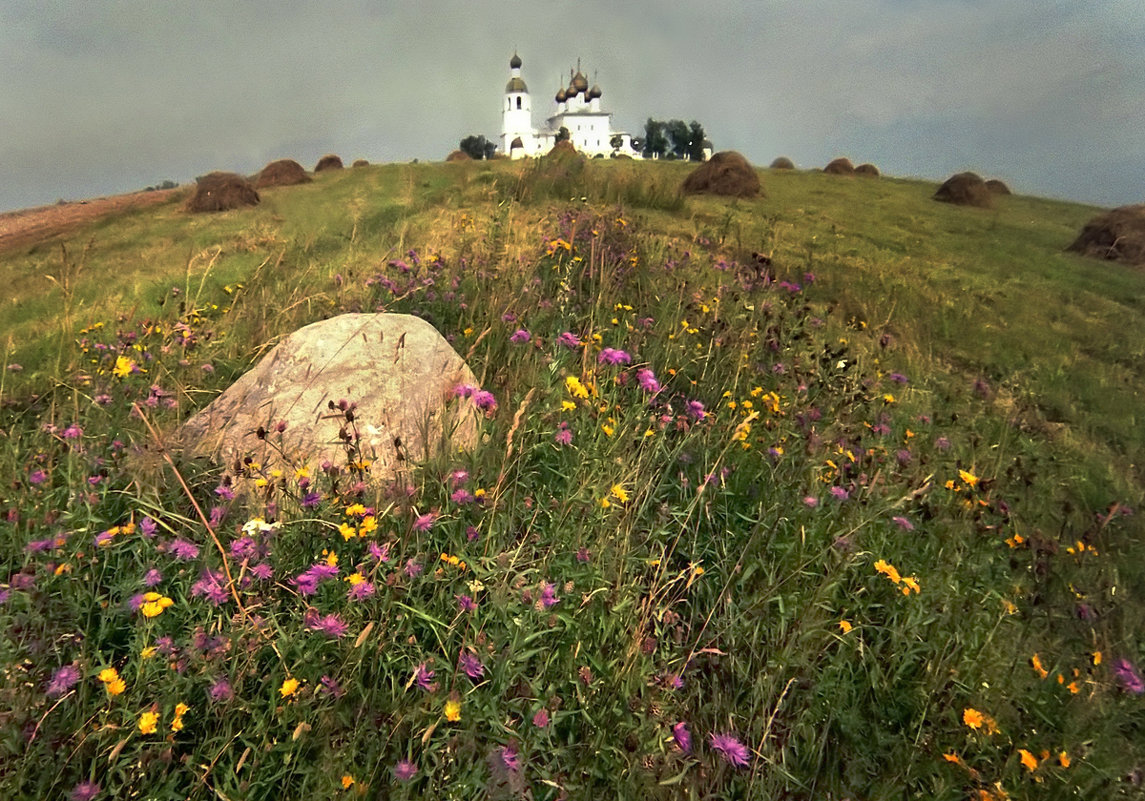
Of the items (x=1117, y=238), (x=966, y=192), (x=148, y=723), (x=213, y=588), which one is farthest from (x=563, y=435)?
(x=966, y=192)

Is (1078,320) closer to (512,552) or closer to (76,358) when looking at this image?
(512,552)

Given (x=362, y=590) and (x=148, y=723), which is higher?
(x=362, y=590)

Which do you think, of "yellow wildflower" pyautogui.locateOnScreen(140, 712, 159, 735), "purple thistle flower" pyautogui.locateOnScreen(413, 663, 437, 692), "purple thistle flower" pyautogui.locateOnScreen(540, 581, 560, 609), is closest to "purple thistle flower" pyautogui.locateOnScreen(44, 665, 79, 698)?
Answer: "yellow wildflower" pyautogui.locateOnScreen(140, 712, 159, 735)

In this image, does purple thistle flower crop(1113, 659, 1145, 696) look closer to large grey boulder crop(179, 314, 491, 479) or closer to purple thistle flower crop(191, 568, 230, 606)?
large grey boulder crop(179, 314, 491, 479)

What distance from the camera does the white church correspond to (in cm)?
629

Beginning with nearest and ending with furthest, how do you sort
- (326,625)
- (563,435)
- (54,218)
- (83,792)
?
(83,792) < (326,625) < (563,435) < (54,218)

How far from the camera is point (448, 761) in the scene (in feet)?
5.53

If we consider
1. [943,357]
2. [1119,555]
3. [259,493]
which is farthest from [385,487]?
[943,357]

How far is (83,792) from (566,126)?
876cm

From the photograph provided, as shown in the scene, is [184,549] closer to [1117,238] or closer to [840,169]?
[1117,238]

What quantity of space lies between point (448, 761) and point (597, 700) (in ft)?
1.60

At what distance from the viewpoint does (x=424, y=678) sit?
5.87 feet

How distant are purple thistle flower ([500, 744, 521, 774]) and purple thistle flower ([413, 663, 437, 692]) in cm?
28

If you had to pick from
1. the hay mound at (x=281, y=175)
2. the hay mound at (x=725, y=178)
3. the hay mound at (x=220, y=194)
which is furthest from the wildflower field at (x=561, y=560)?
the hay mound at (x=725, y=178)
